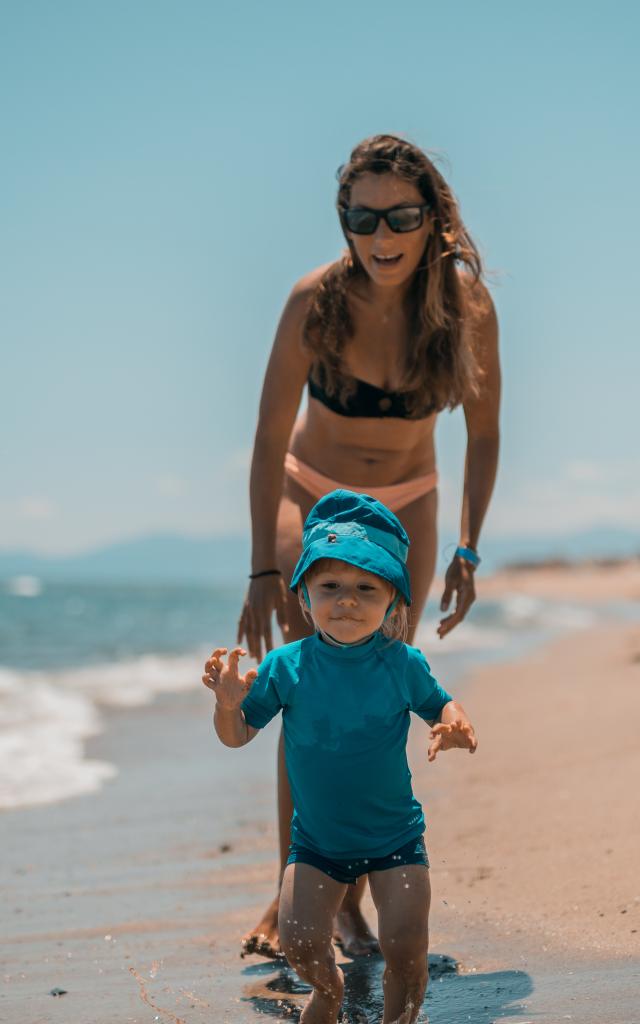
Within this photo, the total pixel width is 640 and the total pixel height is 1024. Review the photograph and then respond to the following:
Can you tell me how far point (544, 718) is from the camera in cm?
836

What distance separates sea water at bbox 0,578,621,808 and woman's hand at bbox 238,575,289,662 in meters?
2.91

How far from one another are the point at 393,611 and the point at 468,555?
780 millimetres

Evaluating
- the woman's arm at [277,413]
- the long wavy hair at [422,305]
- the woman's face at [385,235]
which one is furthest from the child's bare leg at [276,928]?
the woman's face at [385,235]

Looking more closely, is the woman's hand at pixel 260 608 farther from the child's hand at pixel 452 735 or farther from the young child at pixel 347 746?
the child's hand at pixel 452 735

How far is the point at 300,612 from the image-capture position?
364 cm

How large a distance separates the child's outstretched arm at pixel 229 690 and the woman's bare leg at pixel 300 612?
850 millimetres

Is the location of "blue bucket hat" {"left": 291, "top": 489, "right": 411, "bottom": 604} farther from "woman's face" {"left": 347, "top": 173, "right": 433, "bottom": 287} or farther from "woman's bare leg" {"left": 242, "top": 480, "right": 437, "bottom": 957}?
"woman's face" {"left": 347, "top": 173, "right": 433, "bottom": 287}

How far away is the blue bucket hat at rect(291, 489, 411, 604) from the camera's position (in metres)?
2.78

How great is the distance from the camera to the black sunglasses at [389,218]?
3.51 metres

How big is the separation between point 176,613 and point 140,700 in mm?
24343

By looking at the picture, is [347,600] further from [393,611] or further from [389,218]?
[389,218]

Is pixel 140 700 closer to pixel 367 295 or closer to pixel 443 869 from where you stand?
pixel 443 869

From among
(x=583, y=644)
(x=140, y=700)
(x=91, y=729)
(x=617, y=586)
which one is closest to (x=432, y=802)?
(x=91, y=729)

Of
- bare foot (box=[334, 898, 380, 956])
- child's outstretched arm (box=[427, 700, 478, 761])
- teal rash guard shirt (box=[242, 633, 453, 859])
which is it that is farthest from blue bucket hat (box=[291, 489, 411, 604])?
bare foot (box=[334, 898, 380, 956])
